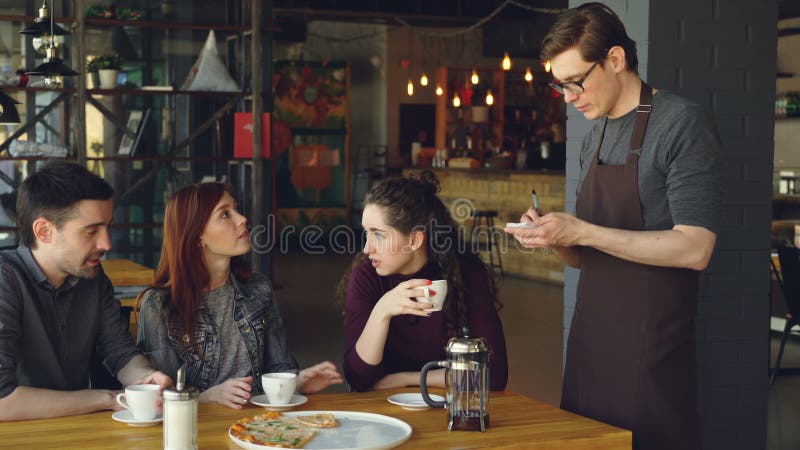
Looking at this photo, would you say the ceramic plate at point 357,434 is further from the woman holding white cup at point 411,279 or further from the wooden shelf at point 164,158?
the wooden shelf at point 164,158

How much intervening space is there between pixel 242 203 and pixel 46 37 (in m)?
2.25

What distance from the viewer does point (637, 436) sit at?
2.64 meters

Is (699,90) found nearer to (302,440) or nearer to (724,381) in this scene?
(724,381)

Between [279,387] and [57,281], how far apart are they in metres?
0.69

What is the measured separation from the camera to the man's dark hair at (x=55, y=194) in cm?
266

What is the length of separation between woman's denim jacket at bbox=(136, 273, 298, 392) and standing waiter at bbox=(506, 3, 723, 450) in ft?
2.69

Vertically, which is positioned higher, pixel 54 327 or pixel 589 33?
pixel 589 33

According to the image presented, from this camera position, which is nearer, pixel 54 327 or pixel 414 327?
pixel 54 327

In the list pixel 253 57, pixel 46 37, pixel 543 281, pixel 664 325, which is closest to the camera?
pixel 664 325

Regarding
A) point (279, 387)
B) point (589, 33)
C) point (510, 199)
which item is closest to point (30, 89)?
point (279, 387)

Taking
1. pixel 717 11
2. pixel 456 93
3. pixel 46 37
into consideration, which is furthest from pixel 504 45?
pixel 717 11

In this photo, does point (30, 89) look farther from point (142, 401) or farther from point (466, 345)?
point (466, 345)

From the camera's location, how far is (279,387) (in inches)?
98.0

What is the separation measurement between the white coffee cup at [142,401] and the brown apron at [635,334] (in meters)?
1.14
